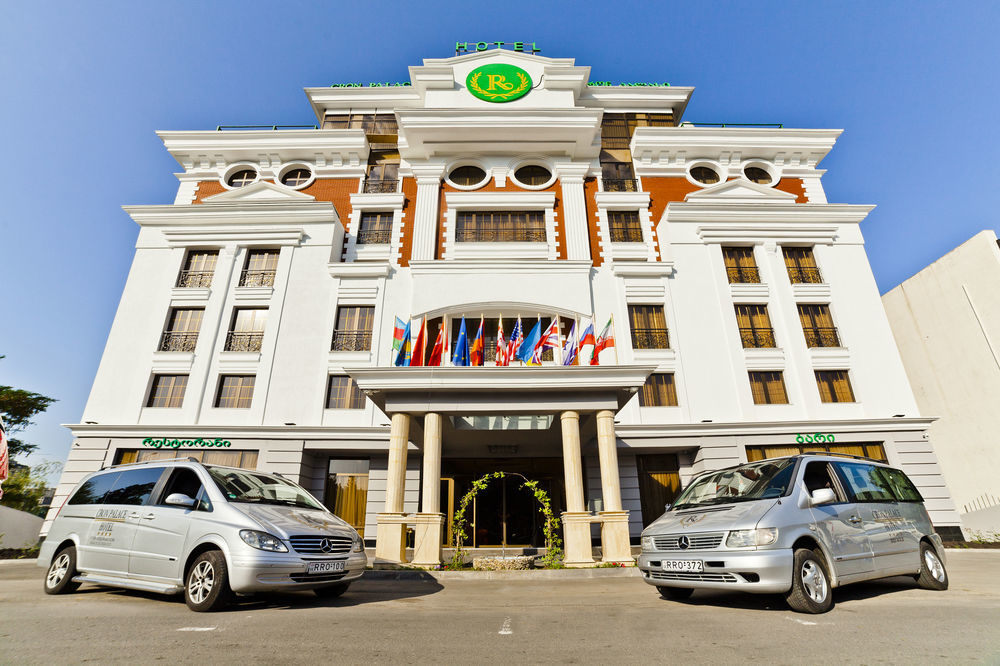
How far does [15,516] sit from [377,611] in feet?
62.1

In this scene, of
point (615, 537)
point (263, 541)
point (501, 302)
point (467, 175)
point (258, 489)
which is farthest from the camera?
point (467, 175)

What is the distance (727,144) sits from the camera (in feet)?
72.3

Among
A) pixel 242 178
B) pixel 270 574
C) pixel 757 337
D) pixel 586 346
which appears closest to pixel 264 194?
pixel 242 178

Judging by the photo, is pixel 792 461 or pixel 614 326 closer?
pixel 792 461

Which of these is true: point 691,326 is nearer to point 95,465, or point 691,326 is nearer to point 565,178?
point 565,178

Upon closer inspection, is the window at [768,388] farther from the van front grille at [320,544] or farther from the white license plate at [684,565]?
the van front grille at [320,544]

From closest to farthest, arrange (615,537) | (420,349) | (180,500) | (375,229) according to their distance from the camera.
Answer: (180,500) < (615,537) < (420,349) < (375,229)

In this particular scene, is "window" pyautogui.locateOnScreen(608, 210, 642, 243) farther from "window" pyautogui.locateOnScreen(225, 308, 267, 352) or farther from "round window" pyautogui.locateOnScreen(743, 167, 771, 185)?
"window" pyautogui.locateOnScreen(225, 308, 267, 352)

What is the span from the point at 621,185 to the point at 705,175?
417cm

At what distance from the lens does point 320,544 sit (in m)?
6.09

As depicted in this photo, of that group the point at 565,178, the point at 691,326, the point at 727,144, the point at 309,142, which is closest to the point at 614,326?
the point at 691,326

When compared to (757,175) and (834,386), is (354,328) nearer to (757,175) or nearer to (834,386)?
(834,386)

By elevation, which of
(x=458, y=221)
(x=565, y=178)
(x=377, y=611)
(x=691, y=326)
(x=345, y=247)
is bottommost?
(x=377, y=611)

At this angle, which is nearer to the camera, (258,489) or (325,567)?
(325,567)
